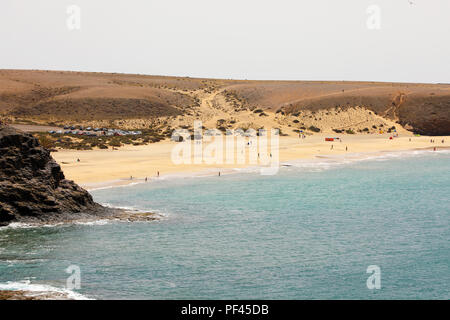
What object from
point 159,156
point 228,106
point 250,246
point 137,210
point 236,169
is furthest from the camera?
point 228,106

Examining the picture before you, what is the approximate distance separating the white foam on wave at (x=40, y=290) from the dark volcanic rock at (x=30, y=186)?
31.3 ft

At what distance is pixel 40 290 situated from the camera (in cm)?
1961

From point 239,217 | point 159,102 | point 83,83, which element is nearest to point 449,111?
point 159,102

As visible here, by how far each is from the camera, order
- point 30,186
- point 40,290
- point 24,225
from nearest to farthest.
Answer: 1. point 40,290
2. point 24,225
3. point 30,186

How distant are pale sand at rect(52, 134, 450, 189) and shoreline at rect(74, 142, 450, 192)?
9 centimetres

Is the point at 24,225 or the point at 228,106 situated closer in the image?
the point at 24,225

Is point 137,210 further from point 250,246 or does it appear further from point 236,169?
point 236,169

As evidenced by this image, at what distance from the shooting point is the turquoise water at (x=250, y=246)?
2067cm

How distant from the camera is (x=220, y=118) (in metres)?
110

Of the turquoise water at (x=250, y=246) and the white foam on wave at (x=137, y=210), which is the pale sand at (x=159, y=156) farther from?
the white foam on wave at (x=137, y=210)

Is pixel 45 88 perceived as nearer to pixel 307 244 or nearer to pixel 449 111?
pixel 449 111

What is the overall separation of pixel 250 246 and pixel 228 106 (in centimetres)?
10576

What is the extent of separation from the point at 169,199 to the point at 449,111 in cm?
7532

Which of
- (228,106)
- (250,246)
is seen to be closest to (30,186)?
(250,246)
